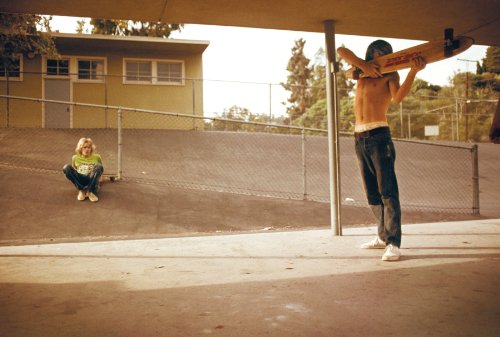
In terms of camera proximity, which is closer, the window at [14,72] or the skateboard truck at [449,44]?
the skateboard truck at [449,44]

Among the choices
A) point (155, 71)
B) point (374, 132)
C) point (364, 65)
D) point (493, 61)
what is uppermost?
point (493, 61)

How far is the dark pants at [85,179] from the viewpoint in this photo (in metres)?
6.57

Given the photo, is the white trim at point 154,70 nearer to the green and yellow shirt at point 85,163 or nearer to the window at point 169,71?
the window at point 169,71

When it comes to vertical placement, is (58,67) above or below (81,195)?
above

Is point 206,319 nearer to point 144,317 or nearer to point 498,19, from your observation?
point 144,317

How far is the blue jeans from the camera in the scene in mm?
3611

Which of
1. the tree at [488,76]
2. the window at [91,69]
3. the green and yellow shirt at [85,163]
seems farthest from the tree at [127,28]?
the tree at [488,76]

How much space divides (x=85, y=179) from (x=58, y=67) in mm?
14479

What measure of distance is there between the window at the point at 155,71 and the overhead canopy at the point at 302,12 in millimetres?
14777

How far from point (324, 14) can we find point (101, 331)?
4.22 meters

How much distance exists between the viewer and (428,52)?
351 cm

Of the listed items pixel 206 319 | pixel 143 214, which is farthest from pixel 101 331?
pixel 143 214

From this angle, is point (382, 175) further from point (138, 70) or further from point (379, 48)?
point (138, 70)

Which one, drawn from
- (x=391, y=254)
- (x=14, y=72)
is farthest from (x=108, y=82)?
(x=391, y=254)
